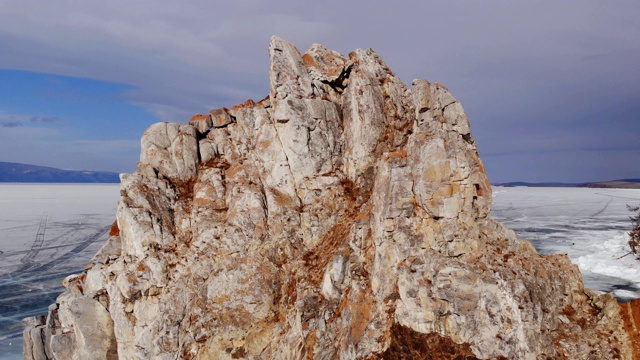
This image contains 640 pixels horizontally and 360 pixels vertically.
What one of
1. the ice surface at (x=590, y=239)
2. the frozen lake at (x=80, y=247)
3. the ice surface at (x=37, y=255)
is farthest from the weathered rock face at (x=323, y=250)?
the ice surface at (x=590, y=239)

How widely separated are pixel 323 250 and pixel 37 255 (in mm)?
55486

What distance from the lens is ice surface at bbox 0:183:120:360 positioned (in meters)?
36.5

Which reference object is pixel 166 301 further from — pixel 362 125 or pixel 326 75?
pixel 326 75

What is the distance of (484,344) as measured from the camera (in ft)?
46.0

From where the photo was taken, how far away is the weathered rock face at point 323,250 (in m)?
14.9

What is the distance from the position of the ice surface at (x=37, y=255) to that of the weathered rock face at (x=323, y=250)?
51.0ft

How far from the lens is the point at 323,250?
1861 centimetres

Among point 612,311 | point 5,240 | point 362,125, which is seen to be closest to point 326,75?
point 362,125

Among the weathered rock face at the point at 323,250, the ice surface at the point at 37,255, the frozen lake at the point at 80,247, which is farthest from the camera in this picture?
the frozen lake at the point at 80,247

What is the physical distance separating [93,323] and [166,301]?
16.4 ft

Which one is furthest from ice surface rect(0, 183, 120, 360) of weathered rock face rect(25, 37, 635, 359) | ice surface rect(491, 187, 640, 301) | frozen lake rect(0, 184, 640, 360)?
ice surface rect(491, 187, 640, 301)

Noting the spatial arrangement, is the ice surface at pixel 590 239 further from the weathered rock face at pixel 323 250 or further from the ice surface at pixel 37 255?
the ice surface at pixel 37 255

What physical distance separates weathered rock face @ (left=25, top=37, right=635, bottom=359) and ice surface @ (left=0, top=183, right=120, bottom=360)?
15.6 metres

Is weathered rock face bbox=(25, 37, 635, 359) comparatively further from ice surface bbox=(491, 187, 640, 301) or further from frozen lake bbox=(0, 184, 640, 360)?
ice surface bbox=(491, 187, 640, 301)
